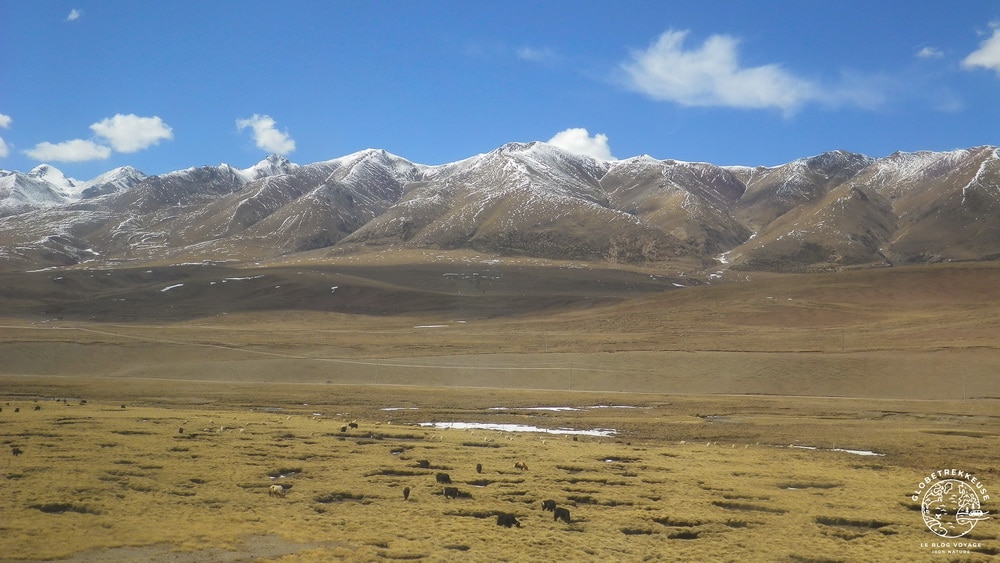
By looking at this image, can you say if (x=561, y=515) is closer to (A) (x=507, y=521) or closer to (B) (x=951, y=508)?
(A) (x=507, y=521)

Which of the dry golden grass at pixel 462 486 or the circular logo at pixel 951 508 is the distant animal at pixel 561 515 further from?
the circular logo at pixel 951 508

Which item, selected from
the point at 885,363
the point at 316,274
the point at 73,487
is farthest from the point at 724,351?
the point at 316,274

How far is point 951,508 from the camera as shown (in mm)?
23594

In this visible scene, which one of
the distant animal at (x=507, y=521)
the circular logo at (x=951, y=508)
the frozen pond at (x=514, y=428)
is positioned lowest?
the frozen pond at (x=514, y=428)

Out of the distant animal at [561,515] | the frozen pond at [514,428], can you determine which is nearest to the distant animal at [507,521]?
the distant animal at [561,515]

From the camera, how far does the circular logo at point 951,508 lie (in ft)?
69.3

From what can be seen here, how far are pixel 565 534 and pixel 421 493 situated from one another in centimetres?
626

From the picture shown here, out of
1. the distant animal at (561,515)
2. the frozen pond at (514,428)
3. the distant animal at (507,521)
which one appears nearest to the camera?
the distant animal at (507,521)

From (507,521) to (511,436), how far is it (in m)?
18.3

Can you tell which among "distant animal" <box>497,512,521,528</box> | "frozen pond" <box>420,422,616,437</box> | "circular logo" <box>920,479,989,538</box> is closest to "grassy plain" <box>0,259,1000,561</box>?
"distant animal" <box>497,512,521,528</box>

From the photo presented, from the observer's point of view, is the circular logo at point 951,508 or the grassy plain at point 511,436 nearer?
the grassy plain at point 511,436

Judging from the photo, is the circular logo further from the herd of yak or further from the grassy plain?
the herd of yak

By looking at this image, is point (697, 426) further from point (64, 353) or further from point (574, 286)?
point (574, 286)

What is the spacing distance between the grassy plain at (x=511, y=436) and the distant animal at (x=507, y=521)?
0.33m
